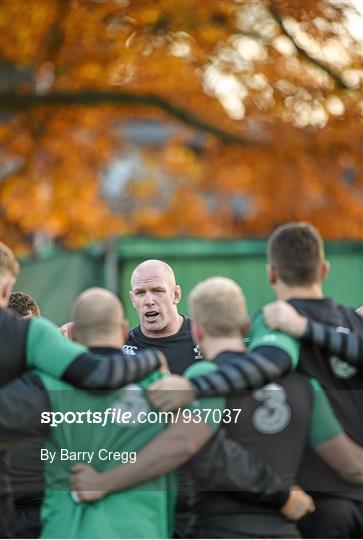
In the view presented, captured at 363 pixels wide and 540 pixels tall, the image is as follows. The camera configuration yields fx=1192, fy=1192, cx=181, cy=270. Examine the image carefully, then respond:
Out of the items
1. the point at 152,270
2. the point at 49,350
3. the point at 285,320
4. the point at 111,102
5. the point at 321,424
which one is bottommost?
the point at 321,424

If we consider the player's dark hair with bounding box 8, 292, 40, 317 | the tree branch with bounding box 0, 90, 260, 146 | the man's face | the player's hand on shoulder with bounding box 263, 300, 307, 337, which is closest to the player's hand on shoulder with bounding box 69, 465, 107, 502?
the player's hand on shoulder with bounding box 263, 300, 307, 337

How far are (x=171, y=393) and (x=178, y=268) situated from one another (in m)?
11.7

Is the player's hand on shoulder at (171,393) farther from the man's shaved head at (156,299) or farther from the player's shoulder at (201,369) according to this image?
the man's shaved head at (156,299)

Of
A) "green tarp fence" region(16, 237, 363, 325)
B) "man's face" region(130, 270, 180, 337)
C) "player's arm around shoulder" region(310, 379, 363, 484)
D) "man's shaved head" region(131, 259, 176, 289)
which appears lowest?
"player's arm around shoulder" region(310, 379, 363, 484)

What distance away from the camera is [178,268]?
16.2m

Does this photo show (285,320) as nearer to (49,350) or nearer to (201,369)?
(201,369)

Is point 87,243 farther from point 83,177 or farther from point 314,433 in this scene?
point 314,433

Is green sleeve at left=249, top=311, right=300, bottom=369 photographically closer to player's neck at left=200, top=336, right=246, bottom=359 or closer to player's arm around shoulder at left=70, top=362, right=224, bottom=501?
player's neck at left=200, top=336, right=246, bottom=359

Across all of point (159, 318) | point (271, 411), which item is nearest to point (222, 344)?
point (271, 411)

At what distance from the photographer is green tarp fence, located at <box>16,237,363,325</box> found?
15.6m

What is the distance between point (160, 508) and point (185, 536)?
0.25 meters

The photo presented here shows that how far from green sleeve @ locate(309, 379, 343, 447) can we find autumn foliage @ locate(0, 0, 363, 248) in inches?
409

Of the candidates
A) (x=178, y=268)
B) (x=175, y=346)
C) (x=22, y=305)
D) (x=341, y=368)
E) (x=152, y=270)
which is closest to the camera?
(x=341, y=368)
